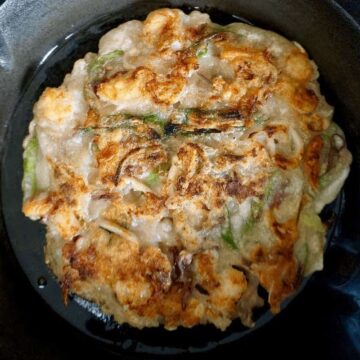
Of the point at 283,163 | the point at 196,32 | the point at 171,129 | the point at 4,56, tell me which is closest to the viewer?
the point at 283,163

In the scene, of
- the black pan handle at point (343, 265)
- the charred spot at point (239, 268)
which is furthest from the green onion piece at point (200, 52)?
the black pan handle at point (343, 265)

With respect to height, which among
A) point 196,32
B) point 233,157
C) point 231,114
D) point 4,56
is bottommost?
point 4,56

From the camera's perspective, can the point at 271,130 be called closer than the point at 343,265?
Yes

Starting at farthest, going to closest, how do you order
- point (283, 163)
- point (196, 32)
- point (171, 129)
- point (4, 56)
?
point (4, 56) < point (196, 32) < point (171, 129) < point (283, 163)

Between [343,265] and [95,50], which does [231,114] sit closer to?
[95,50]

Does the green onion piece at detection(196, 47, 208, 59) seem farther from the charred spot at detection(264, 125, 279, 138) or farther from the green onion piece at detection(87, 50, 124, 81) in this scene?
the charred spot at detection(264, 125, 279, 138)

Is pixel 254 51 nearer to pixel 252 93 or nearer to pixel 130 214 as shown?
pixel 252 93

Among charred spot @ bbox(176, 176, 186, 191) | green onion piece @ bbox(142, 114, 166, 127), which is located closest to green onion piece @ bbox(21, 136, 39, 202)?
green onion piece @ bbox(142, 114, 166, 127)

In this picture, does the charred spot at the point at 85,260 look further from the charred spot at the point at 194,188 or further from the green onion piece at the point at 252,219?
the green onion piece at the point at 252,219

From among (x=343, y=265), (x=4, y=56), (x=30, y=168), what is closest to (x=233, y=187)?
(x=343, y=265)
